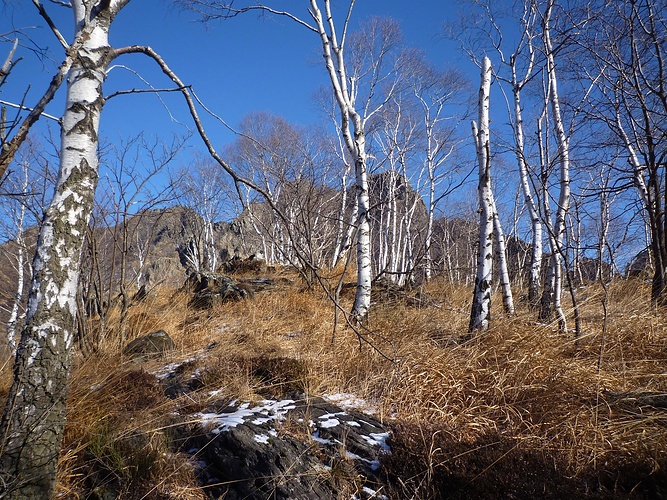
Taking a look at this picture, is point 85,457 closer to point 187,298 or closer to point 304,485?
point 304,485

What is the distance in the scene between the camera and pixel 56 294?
6.81 ft

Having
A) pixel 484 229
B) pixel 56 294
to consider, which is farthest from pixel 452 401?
pixel 56 294

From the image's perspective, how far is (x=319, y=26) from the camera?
6.27 meters

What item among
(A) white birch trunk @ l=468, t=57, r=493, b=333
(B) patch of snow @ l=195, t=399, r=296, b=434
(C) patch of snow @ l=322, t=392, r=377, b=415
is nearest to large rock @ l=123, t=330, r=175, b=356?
(B) patch of snow @ l=195, t=399, r=296, b=434

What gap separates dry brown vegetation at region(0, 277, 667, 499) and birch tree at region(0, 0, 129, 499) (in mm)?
408

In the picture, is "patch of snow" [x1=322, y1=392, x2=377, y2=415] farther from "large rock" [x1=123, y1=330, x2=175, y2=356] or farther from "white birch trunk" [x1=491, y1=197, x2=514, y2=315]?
"white birch trunk" [x1=491, y1=197, x2=514, y2=315]

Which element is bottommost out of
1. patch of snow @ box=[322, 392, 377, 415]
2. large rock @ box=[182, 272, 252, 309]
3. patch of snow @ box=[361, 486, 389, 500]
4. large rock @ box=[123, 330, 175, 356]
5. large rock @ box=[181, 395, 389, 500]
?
patch of snow @ box=[361, 486, 389, 500]

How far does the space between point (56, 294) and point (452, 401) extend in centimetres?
305

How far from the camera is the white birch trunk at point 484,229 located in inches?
178

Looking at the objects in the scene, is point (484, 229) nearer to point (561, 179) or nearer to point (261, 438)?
point (561, 179)

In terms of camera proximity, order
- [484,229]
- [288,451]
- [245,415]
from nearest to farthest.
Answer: [288,451]
[245,415]
[484,229]

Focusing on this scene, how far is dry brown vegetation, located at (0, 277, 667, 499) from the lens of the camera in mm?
2338

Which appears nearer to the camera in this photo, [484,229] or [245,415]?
[245,415]

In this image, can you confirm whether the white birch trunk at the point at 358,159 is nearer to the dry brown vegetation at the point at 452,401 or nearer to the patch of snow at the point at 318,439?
the dry brown vegetation at the point at 452,401
